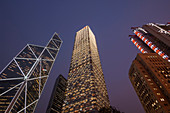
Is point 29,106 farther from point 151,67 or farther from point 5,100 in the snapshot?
point 151,67

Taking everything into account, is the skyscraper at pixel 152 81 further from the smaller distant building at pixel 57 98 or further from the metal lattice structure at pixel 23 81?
the smaller distant building at pixel 57 98

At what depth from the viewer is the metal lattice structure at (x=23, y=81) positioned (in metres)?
26.7

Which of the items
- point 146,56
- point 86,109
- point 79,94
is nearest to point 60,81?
point 79,94

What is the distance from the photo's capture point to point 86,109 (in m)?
61.8

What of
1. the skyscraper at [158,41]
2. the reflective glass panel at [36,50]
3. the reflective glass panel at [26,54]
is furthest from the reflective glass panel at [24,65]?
the skyscraper at [158,41]

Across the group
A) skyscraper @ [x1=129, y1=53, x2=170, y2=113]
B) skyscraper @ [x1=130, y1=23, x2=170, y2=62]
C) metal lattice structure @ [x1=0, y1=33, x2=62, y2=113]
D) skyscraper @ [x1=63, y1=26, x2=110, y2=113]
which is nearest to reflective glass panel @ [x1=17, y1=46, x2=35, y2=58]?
metal lattice structure @ [x1=0, y1=33, x2=62, y2=113]

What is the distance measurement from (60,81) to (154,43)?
383 feet

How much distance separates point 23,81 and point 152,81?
2565 inches

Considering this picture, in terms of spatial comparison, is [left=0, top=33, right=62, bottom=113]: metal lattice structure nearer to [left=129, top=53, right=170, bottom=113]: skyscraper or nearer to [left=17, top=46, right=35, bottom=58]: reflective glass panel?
[left=17, top=46, right=35, bottom=58]: reflective glass panel

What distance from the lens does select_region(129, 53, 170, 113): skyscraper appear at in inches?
2032

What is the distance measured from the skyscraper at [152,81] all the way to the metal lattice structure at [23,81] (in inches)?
2099

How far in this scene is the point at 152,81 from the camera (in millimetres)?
61875

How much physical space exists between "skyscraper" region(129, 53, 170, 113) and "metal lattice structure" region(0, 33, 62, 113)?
53.3 meters

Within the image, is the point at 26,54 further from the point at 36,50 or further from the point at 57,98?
the point at 57,98
